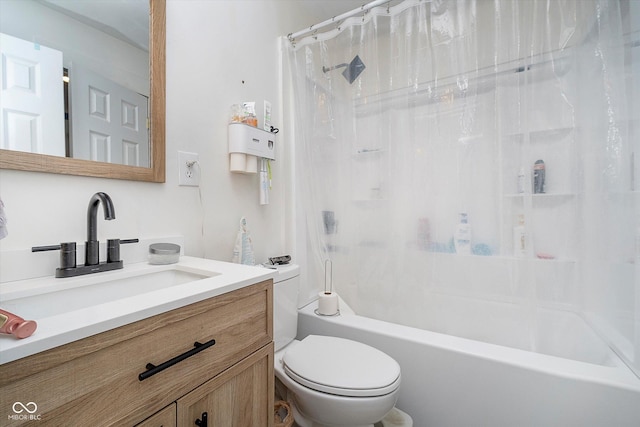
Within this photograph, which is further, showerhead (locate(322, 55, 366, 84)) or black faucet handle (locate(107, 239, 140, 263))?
showerhead (locate(322, 55, 366, 84))

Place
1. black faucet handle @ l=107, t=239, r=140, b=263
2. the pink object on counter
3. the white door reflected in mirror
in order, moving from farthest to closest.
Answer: black faucet handle @ l=107, t=239, r=140, b=263 < the white door reflected in mirror < the pink object on counter

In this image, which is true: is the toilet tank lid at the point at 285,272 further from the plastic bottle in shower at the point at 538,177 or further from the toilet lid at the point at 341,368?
the plastic bottle in shower at the point at 538,177

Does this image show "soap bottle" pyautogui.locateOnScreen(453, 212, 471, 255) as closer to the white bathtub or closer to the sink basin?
the white bathtub

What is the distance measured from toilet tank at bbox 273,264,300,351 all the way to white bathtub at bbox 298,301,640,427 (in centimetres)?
27

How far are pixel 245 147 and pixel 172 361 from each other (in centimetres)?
97

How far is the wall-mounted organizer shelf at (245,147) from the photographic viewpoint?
1.30 m

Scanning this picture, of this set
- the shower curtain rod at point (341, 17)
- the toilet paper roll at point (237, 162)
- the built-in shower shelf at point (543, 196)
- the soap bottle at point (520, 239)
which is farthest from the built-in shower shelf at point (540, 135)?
the toilet paper roll at point (237, 162)

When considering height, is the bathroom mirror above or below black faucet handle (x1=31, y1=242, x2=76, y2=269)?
above

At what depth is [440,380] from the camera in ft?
3.93

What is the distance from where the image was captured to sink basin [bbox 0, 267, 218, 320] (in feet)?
2.17

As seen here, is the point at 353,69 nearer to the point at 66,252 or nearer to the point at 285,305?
the point at 285,305

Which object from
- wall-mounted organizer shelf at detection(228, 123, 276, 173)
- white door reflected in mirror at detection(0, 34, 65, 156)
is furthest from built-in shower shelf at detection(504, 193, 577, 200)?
white door reflected in mirror at detection(0, 34, 65, 156)

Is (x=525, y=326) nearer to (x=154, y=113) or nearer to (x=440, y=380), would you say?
(x=440, y=380)

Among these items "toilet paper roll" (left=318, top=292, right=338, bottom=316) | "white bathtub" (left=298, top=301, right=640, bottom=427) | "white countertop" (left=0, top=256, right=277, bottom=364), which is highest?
"white countertop" (left=0, top=256, right=277, bottom=364)
